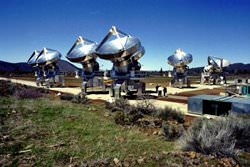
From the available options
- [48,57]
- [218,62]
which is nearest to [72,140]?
[48,57]

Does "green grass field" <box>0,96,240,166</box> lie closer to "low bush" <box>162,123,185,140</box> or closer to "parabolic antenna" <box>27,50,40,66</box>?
"low bush" <box>162,123,185,140</box>

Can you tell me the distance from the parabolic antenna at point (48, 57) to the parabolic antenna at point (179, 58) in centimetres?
2379

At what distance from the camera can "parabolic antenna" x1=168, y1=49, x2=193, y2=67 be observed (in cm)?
5316

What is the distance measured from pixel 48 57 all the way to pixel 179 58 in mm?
27455

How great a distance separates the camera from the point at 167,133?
11.6m

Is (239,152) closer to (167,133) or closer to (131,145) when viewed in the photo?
(167,133)

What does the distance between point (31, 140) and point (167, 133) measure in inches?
234

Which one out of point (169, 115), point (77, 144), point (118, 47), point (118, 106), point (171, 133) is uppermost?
point (118, 47)

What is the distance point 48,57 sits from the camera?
53.9 m

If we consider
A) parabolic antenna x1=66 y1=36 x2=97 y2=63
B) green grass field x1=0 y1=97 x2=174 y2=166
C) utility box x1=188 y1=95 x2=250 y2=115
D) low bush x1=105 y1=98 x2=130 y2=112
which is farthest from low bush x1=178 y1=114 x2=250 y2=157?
parabolic antenna x1=66 y1=36 x2=97 y2=63

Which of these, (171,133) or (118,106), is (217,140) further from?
(118,106)

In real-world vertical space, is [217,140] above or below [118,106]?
below

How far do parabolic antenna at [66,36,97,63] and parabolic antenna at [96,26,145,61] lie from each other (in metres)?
6.79

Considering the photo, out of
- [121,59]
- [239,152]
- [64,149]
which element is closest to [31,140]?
[64,149]
